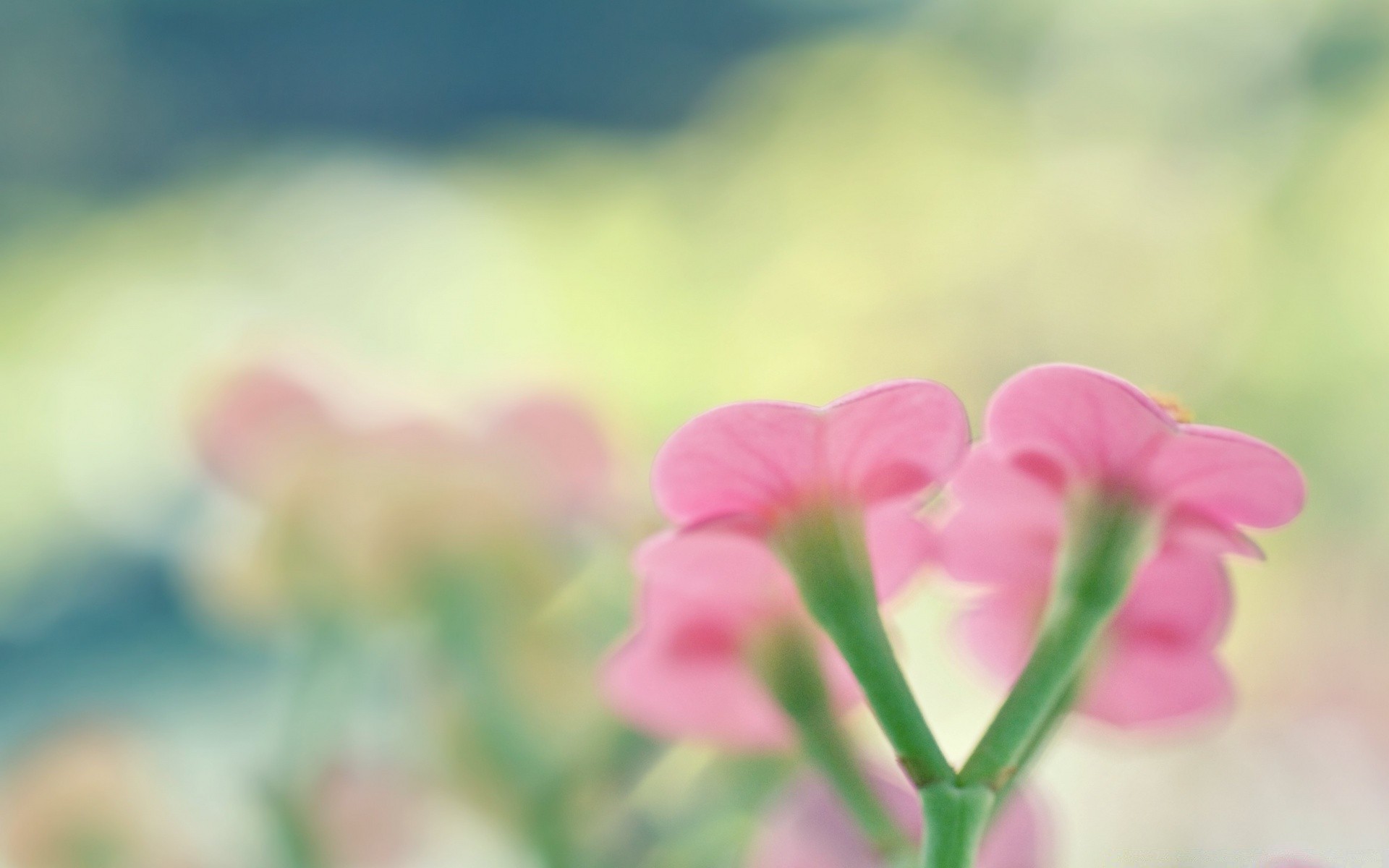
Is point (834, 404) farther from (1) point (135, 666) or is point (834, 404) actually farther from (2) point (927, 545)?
(1) point (135, 666)

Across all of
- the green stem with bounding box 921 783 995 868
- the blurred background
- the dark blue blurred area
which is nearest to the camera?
the green stem with bounding box 921 783 995 868

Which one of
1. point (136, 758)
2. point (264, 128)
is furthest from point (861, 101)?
point (136, 758)

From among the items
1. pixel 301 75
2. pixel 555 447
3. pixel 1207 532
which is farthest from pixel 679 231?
pixel 1207 532

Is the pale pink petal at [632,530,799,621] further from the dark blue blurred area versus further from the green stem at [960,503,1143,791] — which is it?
the dark blue blurred area

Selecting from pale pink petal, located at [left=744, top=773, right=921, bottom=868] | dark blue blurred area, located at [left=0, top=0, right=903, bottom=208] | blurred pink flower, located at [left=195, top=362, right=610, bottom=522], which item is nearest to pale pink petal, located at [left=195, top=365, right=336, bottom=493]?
blurred pink flower, located at [left=195, top=362, right=610, bottom=522]

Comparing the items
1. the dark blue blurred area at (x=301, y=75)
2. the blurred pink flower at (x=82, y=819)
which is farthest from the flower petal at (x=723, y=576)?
the dark blue blurred area at (x=301, y=75)

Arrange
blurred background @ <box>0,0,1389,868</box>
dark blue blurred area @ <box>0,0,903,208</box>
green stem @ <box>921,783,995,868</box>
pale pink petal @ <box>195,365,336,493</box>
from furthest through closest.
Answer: dark blue blurred area @ <box>0,0,903,208</box> < blurred background @ <box>0,0,1389,868</box> < pale pink petal @ <box>195,365,336,493</box> < green stem @ <box>921,783,995,868</box>

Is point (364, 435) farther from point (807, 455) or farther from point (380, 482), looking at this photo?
point (807, 455)
